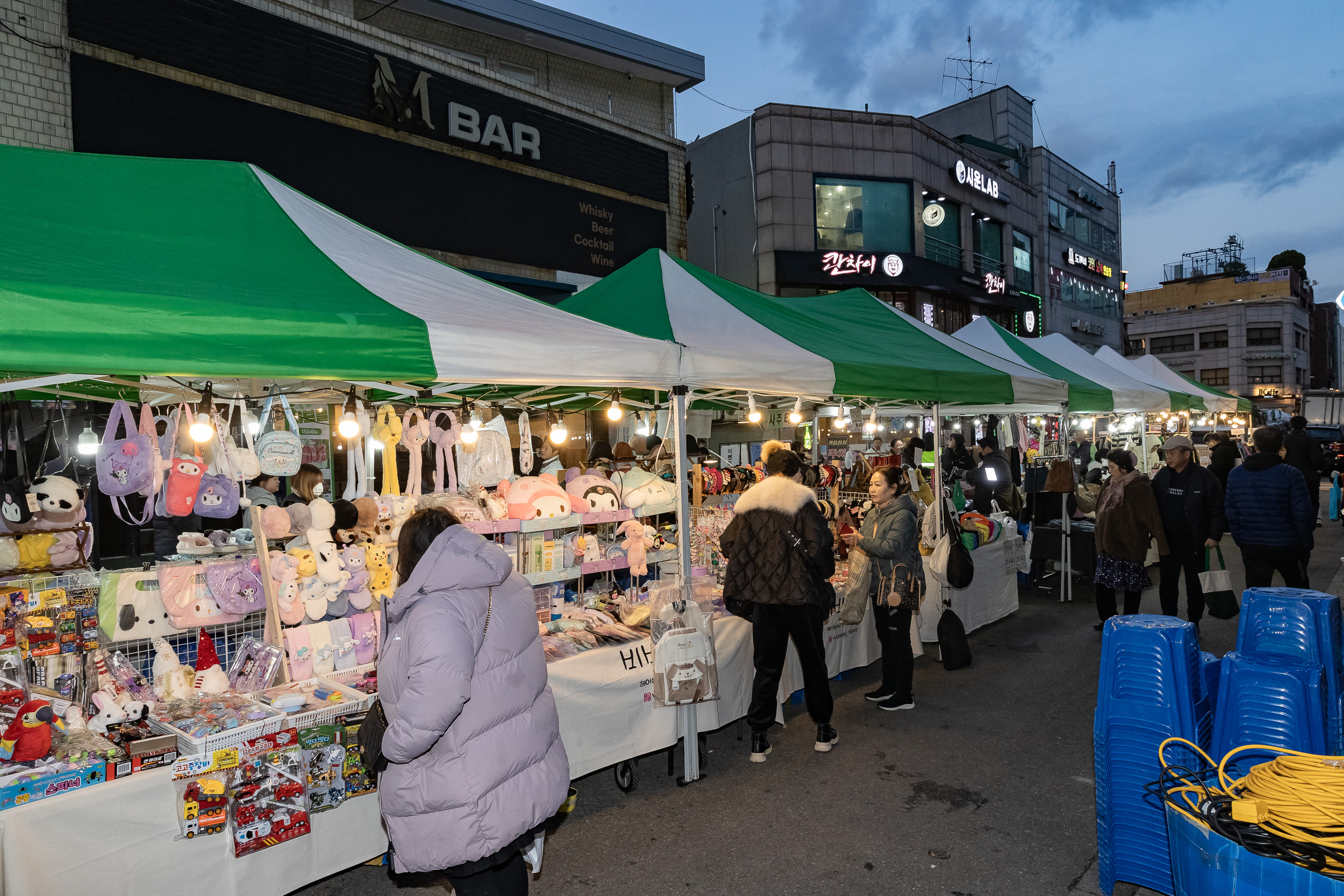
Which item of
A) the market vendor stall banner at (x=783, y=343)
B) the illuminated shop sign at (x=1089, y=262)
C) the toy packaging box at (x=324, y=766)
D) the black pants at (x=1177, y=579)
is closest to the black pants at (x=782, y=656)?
the market vendor stall banner at (x=783, y=343)

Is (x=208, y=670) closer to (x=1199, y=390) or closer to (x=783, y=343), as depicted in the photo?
(x=783, y=343)

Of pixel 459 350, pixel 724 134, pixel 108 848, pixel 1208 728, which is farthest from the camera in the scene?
pixel 724 134

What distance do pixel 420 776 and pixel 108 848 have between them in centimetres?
126

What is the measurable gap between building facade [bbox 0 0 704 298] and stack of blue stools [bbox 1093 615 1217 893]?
9853 mm

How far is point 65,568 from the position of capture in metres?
3.95

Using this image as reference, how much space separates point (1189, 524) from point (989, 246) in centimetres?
2138

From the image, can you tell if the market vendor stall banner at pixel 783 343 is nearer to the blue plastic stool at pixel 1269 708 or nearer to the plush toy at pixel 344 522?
the plush toy at pixel 344 522

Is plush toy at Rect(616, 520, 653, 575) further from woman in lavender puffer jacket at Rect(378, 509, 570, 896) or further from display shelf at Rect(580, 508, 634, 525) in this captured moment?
woman in lavender puffer jacket at Rect(378, 509, 570, 896)

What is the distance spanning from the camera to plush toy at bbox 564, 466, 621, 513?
5.18 m

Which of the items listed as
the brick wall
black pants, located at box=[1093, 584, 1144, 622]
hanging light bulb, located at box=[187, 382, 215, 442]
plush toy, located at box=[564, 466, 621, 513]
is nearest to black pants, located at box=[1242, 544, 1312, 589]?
black pants, located at box=[1093, 584, 1144, 622]

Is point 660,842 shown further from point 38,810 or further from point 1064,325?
point 1064,325

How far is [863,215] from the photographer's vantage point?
21.3m

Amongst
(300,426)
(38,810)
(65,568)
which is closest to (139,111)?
(300,426)

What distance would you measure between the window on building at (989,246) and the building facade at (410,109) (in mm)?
13993
